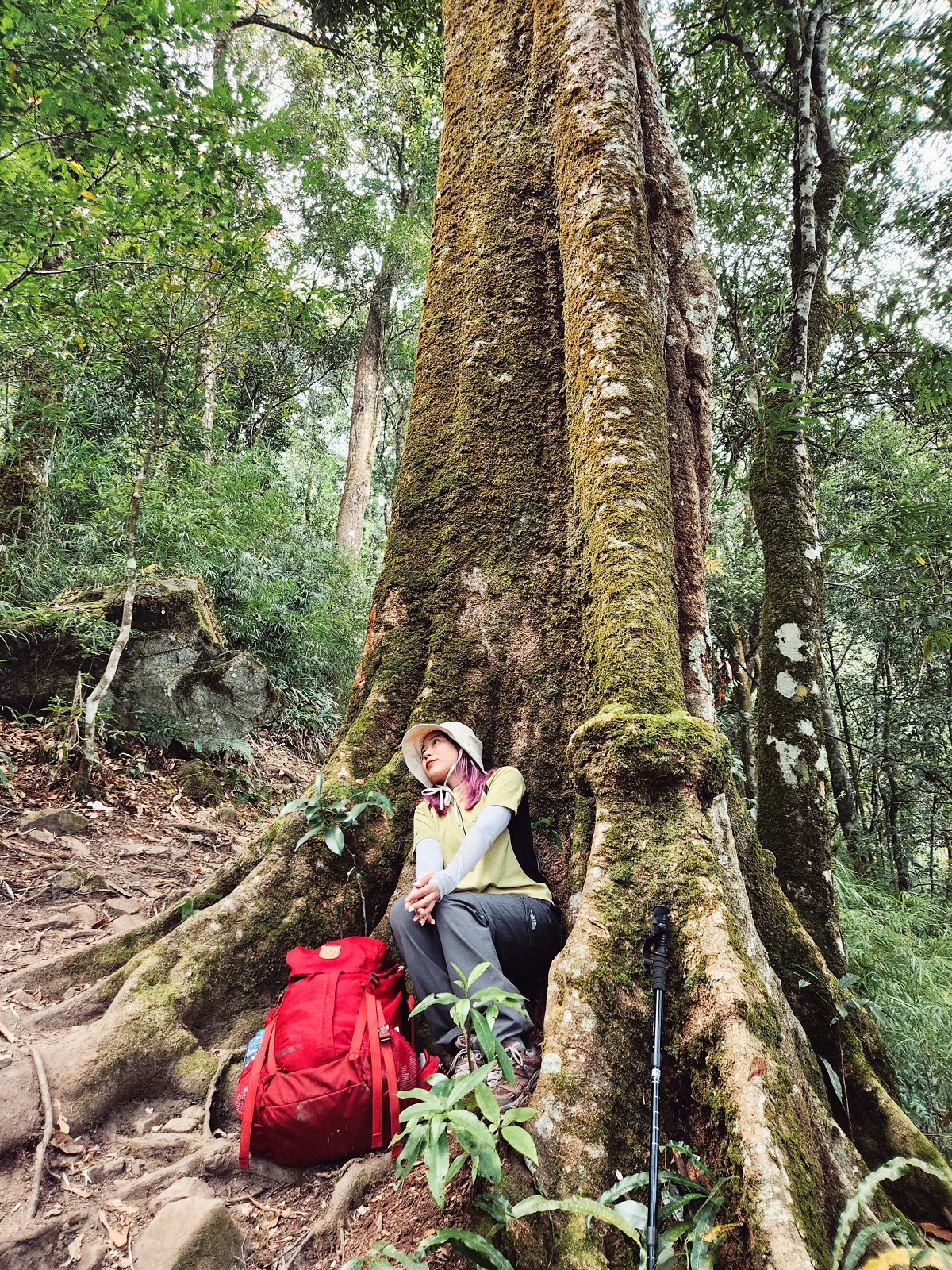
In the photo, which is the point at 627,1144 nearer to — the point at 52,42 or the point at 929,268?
the point at 52,42

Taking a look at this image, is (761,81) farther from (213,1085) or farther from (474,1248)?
(213,1085)

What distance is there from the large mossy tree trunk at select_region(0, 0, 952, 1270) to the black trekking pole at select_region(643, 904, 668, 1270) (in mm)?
55

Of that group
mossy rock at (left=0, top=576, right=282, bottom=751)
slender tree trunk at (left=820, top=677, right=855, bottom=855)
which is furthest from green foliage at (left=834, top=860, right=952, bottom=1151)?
mossy rock at (left=0, top=576, right=282, bottom=751)

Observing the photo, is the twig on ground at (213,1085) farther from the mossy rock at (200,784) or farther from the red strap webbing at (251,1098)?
the mossy rock at (200,784)

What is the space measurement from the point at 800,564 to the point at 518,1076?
3.32 metres

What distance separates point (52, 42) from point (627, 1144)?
6159 millimetres

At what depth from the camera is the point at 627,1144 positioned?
1829 millimetres

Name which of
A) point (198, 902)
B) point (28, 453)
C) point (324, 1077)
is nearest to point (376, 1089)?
point (324, 1077)

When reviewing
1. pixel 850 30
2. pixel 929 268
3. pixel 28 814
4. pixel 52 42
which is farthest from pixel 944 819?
pixel 52 42

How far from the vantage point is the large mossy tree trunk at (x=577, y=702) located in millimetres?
1840

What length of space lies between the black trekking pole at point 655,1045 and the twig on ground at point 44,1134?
1.77 metres

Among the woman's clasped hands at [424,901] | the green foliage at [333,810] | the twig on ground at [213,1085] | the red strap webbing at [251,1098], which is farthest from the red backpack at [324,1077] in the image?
the green foliage at [333,810]

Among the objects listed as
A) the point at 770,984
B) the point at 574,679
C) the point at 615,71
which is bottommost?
the point at 770,984

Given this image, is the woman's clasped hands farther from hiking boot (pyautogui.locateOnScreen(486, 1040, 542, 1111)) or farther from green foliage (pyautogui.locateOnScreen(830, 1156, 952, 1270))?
green foliage (pyautogui.locateOnScreen(830, 1156, 952, 1270))
